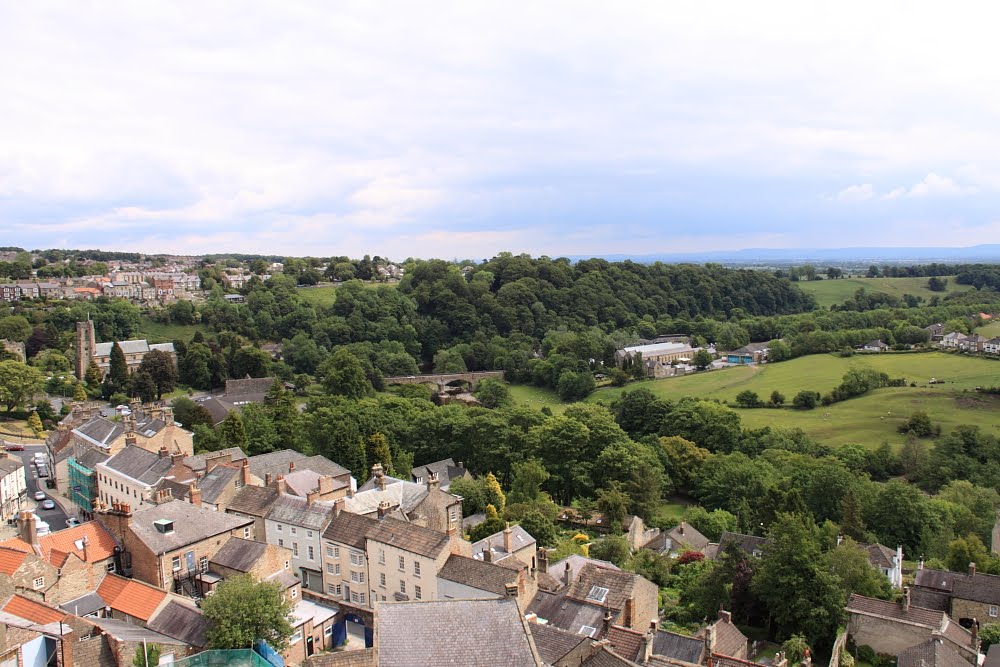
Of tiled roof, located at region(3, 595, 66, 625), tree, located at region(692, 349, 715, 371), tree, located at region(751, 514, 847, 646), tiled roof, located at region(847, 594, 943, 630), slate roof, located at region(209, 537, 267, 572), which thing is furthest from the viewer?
tree, located at region(692, 349, 715, 371)

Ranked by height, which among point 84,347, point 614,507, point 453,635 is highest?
point 453,635

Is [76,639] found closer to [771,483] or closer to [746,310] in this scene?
[771,483]

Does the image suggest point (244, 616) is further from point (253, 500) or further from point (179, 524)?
point (253, 500)

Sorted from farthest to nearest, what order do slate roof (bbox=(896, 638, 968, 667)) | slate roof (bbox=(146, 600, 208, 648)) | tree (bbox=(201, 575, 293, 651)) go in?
slate roof (bbox=(896, 638, 968, 667)) → slate roof (bbox=(146, 600, 208, 648)) → tree (bbox=(201, 575, 293, 651))

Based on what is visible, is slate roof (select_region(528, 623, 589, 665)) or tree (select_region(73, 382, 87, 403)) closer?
slate roof (select_region(528, 623, 589, 665))

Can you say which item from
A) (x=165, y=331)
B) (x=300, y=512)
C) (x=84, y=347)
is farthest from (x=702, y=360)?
(x=300, y=512)

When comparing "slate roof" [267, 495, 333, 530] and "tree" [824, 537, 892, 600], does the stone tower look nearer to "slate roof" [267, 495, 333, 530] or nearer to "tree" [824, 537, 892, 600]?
"slate roof" [267, 495, 333, 530]

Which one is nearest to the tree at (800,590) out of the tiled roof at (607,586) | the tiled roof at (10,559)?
the tiled roof at (607,586)

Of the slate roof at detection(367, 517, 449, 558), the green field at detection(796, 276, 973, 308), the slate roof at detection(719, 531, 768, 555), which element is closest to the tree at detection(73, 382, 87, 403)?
the slate roof at detection(367, 517, 449, 558)
